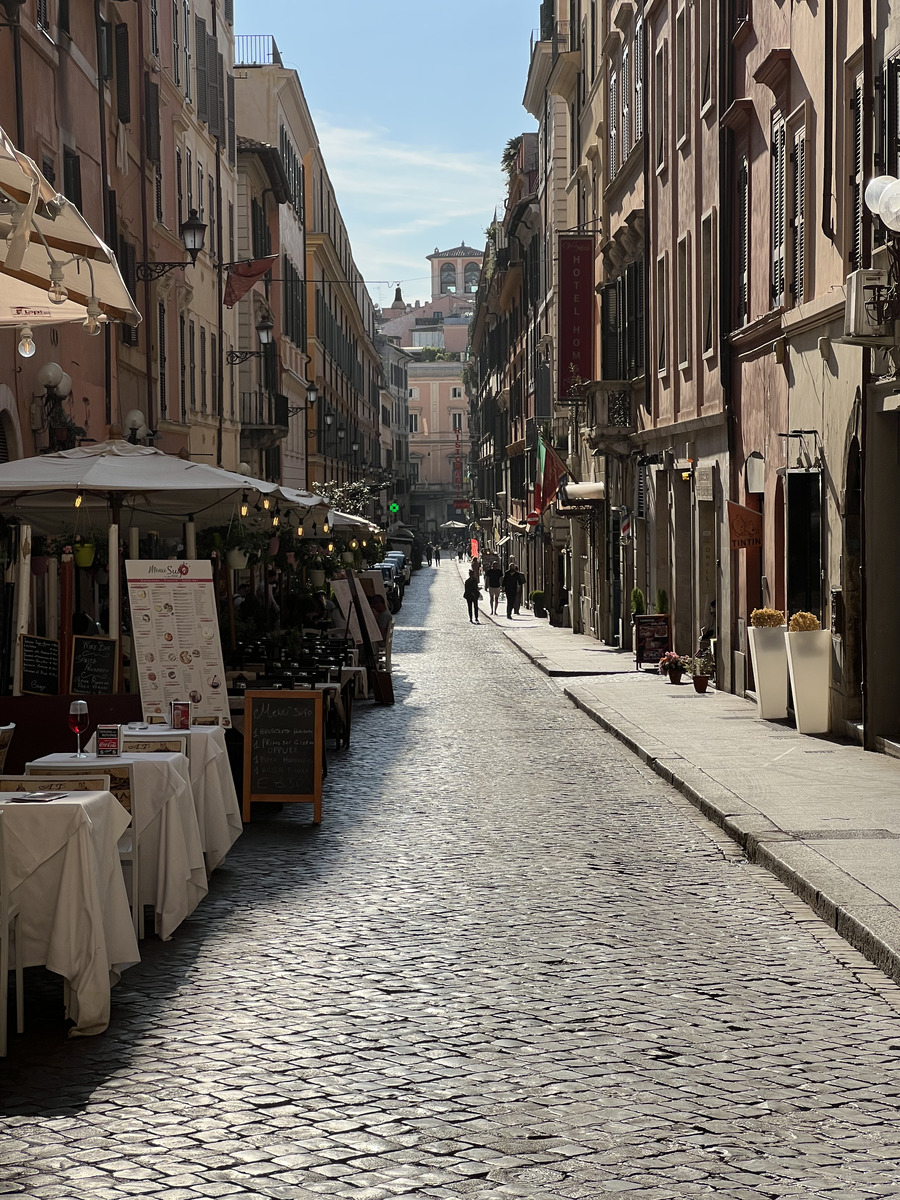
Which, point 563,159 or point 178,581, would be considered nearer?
point 178,581

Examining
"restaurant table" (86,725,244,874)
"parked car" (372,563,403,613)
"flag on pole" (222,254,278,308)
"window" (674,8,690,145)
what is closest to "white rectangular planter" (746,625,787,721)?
"restaurant table" (86,725,244,874)

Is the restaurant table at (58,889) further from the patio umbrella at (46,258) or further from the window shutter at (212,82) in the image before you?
the window shutter at (212,82)

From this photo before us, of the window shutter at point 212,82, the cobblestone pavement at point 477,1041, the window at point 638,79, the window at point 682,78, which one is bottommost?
the cobblestone pavement at point 477,1041

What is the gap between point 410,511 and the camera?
160 m

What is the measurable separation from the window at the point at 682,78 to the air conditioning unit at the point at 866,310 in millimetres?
11854

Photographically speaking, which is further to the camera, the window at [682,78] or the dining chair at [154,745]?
the window at [682,78]

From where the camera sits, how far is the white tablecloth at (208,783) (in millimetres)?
9953

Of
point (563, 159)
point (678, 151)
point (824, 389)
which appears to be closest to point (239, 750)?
point (824, 389)

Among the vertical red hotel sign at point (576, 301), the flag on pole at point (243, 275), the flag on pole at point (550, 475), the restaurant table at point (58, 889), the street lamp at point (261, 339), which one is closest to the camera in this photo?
the restaurant table at point (58, 889)

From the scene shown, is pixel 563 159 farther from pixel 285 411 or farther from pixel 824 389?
pixel 824 389

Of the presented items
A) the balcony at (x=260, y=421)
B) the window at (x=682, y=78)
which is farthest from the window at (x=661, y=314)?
the balcony at (x=260, y=421)

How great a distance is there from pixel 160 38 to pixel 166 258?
4.08 meters

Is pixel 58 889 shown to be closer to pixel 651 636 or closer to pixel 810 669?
pixel 810 669

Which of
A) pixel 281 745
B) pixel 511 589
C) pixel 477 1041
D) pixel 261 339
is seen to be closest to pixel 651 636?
pixel 261 339
